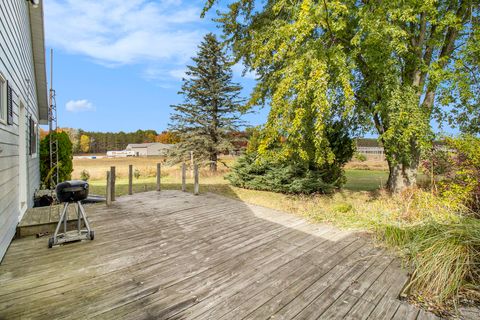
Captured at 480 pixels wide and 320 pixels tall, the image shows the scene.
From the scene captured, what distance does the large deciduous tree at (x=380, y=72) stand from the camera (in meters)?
6.11

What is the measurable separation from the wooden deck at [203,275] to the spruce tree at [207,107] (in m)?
10.4

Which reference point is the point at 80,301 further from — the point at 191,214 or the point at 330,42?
the point at 330,42

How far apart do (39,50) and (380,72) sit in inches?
398

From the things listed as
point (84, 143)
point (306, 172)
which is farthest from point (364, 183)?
point (84, 143)

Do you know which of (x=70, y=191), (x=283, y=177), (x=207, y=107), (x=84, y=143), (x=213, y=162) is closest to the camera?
(x=70, y=191)

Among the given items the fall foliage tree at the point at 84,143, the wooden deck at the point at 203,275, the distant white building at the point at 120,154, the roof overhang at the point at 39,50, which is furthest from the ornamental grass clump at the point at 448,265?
the fall foliage tree at the point at 84,143

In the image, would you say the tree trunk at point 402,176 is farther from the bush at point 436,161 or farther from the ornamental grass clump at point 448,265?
the ornamental grass clump at point 448,265

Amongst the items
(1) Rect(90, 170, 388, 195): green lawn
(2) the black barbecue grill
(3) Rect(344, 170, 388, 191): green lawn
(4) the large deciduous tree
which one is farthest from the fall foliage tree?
(2) the black barbecue grill

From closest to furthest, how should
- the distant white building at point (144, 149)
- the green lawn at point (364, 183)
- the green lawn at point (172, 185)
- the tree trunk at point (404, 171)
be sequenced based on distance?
1. the tree trunk at point (404, 171)
2. the green lawn at point (172, 185)
3. the green lawn at point (364, 183)
4. the distant white building at point (144, 149)

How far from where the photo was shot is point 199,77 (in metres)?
14.9

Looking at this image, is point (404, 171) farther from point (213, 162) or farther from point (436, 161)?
point (213, 162)

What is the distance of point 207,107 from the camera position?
1477 cm

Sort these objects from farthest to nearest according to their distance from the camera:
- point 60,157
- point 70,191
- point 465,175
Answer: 1. point 60,157
2. point 465,175
3. point 70,191

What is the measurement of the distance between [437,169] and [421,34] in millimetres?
4107
